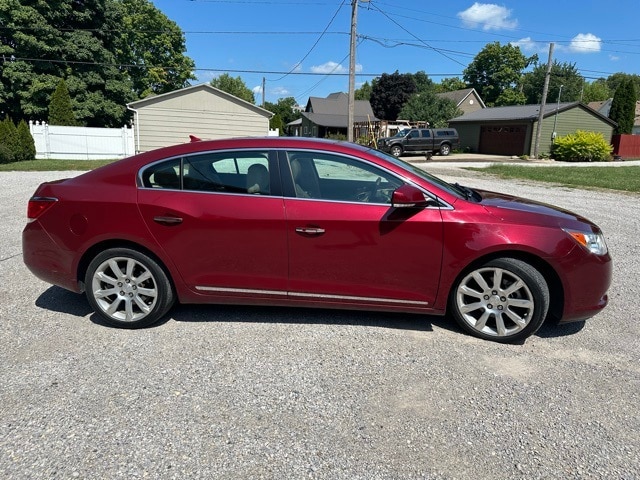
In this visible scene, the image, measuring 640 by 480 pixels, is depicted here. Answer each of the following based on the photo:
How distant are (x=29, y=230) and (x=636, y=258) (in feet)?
23.7

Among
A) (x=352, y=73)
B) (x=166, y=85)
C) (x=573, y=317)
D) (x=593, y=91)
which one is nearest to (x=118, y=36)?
(x=166, y=85)

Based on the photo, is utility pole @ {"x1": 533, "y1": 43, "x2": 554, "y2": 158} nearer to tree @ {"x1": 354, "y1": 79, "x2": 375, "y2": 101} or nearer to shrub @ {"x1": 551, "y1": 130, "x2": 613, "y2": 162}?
shrub @ {"x1": 551, "y1": 130, "x2": 613, "y2": 162}

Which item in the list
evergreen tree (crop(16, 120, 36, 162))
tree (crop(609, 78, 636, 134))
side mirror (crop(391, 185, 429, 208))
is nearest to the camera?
side mirror (crop(391, 185, 429, 208))

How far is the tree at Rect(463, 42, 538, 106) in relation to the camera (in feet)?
247

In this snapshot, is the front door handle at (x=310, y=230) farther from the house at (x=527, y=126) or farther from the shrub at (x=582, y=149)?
the house at (x=527, y=126)

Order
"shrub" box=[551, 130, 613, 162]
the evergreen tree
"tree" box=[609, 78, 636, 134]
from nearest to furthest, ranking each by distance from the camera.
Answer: the evergreen tree → "shrub" box=[551, 130, 613, 162] → "tree" box=[609, 78, 636, 134]

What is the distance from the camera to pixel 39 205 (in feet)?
12.6

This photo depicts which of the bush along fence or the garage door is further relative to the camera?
the garage door

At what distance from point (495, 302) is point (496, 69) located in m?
84.0

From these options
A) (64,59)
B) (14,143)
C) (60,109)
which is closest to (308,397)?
(14,143)

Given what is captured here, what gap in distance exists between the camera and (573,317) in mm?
3568

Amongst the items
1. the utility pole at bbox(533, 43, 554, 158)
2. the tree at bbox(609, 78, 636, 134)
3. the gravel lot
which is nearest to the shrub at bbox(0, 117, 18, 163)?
the gravel lot

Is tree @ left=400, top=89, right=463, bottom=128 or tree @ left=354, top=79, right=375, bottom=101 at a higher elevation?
tree @ left=354, top=79, right=375, bottom=101

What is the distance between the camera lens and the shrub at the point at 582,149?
29.7 metres
